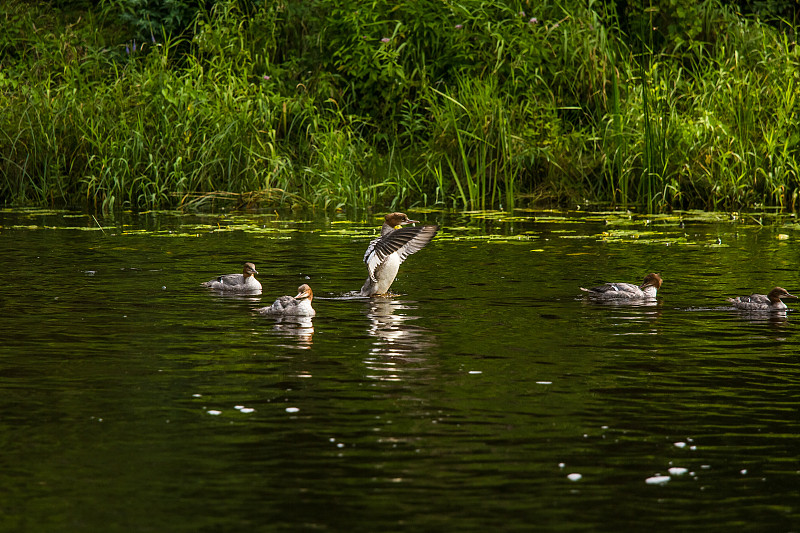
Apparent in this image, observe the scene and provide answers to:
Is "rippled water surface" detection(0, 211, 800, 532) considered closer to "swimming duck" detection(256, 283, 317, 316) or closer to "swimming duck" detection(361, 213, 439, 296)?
"swimming duck" detection(256, 283, 317, 316)

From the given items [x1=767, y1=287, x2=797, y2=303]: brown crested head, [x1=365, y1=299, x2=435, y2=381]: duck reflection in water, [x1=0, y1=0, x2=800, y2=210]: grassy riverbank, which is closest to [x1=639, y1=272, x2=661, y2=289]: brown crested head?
[x1=767, y1=287, x2=797, y2=303]: brown crested head

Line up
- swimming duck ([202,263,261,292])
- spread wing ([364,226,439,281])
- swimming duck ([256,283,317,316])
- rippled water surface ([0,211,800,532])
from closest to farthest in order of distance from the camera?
rippled water surface ([0,211,800,532])
swimming duck ([256,283,317,316])
spread wing ([364,226,439,281])
swimming duck ([202,263,261,292])

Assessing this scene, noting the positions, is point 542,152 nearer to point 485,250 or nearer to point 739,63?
point 739,63

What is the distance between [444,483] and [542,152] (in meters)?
13.9

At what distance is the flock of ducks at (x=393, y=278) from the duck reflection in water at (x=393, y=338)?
0.94 ft

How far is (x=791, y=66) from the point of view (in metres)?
18.6

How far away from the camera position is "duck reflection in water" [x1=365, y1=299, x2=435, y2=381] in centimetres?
803

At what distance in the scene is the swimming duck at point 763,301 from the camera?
10297 millimetres

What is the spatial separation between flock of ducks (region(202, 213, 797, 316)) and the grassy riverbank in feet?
21.6

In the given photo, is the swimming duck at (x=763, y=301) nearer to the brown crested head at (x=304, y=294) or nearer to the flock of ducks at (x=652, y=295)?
the flock of ducks at (x=652, y=295)

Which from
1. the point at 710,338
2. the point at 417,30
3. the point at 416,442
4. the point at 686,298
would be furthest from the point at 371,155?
the point at 416,442

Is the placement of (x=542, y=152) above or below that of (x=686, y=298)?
above

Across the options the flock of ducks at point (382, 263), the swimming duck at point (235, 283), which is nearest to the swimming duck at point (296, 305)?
the flock of ducks at point (382, 263)

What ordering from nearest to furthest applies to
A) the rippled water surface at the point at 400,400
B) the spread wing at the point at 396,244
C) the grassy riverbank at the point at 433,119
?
the rippled water surface at the point at 400,400 → the spread wing at the point at 396,244 → the grassy riverbank at the point at 433,119
